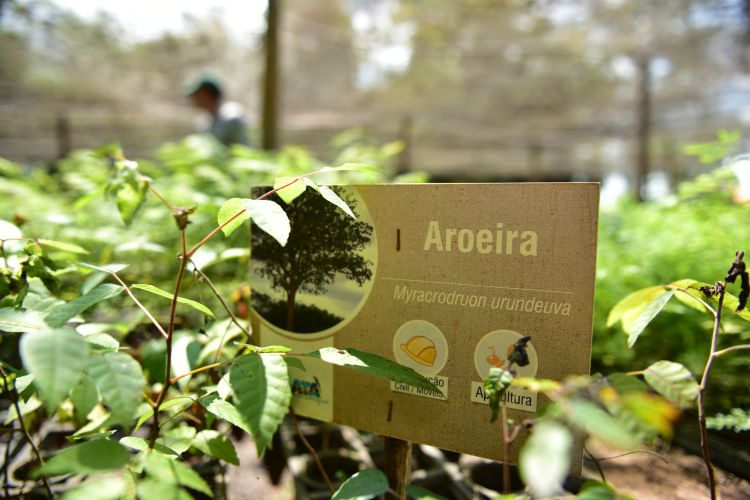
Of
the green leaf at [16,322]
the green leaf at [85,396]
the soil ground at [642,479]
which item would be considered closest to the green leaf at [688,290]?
the soil ground at [642,479]

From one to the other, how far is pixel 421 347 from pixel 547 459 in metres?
0.39

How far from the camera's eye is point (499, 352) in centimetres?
67

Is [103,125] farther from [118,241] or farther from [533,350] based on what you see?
[533,350]

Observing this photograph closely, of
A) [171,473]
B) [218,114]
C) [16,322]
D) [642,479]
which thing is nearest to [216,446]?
[171,473]

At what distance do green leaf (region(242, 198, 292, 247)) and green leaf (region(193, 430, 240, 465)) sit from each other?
0.34 m

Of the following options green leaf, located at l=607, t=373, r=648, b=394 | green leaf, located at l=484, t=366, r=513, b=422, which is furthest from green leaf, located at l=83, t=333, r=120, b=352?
green leaf, located at l=607, t=373, r=648, b=394

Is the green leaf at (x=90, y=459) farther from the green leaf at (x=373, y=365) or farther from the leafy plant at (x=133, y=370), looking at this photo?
the green leaf at (x=373, y=365)

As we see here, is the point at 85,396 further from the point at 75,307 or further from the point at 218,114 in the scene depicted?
the point at 218,114

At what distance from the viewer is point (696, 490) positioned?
87cm

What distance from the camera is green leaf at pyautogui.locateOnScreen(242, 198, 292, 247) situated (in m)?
0.52

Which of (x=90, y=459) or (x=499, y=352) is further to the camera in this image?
(x=499, y=352)

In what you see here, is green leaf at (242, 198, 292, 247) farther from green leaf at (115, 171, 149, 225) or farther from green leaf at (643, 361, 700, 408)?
green leaf at (643, 361, 700, 408)

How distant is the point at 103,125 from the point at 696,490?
291 inches

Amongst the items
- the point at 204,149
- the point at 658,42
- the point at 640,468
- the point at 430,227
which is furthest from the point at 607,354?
the point at 658,42
